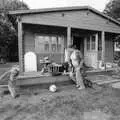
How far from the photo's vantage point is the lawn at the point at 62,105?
2.84m

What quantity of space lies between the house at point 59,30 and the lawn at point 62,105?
260cm

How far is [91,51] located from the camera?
8547 millimetres

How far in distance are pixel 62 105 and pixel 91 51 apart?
5.80 metres

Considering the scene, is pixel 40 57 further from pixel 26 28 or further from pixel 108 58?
pixel 108 58

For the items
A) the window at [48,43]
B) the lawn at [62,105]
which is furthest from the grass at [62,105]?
the window at [48,43]

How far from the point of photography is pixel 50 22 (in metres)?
6.38

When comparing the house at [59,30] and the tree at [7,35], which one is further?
the tree at [7,35]

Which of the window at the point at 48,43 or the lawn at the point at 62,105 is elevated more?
the window at the point at 48,43

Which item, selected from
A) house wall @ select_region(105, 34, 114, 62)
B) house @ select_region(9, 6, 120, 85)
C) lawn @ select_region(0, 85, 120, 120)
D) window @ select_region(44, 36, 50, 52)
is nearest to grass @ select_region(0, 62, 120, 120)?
lawn @ select_region(0, 85, 120, 120)

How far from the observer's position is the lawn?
2842 mm

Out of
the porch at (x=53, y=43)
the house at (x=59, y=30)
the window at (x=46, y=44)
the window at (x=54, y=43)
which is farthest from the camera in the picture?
the window at (x=54, y=43)

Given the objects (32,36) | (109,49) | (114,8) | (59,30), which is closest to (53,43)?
(59,30)

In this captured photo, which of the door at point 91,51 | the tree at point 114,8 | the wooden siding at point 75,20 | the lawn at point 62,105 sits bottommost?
the lawn at point 62,105

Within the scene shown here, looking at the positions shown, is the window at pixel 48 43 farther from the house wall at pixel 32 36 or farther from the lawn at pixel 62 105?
the lawn at pixel 62 105
